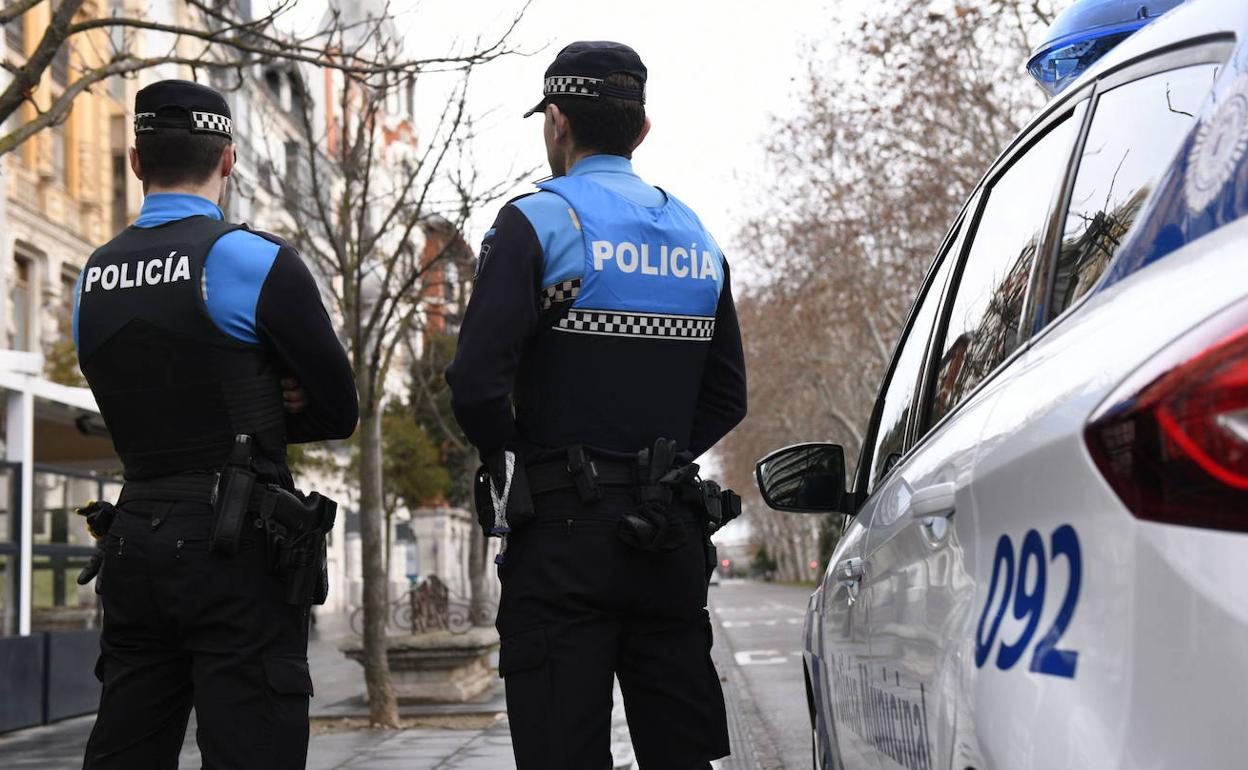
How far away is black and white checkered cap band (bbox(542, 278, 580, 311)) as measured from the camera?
11.6 feet

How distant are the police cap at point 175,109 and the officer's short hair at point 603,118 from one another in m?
0.79

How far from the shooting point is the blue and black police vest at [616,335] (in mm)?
3539

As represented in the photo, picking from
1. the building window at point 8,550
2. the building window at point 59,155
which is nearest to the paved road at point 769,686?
the building window at point 8,550

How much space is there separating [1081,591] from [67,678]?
541 inches

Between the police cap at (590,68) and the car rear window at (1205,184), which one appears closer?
the car rear window at (1205,184)

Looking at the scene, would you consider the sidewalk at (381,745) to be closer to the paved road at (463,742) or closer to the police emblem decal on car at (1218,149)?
the paved road at (463,742)

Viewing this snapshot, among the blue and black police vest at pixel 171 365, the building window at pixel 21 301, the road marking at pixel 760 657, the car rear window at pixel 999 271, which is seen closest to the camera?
the car rear window at pixel 999 271

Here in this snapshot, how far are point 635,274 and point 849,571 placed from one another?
786 millimetres

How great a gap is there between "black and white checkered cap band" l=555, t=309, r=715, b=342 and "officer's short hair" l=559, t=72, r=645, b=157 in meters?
0.43

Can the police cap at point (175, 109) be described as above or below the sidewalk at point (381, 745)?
above

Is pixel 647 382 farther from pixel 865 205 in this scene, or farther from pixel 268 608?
pixel 865 205

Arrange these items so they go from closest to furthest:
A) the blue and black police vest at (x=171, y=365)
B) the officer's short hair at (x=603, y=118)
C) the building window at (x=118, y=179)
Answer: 1. the blue and black police vest at (x=171, y=365)
2. the officer's short hair at (x=603, y=118)
3. the building window at (x=118, y=179)

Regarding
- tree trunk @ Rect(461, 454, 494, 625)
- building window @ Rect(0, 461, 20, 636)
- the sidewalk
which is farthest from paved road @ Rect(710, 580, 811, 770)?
building window @ Rect(0, 461, 20, 636)

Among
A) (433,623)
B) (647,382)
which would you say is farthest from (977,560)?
(433,623)
